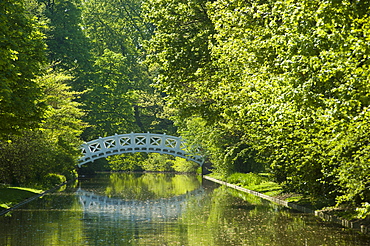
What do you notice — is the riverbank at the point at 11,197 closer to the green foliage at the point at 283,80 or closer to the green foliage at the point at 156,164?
the green foliage at the point at 283,80

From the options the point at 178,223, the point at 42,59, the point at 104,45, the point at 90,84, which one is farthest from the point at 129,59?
the point at 178,223

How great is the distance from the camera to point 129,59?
75375mm

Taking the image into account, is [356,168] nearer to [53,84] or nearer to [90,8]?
[53,84]

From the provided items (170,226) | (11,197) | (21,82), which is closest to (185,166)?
(11,197)

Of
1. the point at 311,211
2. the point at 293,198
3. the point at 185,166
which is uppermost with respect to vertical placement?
the point at 185,166

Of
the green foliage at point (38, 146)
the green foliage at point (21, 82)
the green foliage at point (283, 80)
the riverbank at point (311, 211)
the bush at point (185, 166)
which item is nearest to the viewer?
the green foliage at point (283, 80)

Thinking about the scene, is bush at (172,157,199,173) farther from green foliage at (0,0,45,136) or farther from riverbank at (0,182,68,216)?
green foliage at (0,0,45,136)

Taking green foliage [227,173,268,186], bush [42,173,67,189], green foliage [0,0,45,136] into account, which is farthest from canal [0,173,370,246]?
bush [42,173,67,189]

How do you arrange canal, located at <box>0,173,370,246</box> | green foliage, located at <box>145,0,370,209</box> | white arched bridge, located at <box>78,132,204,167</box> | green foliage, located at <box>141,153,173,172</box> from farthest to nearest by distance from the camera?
1. green foliage, located at <box>141,153,173,172</box>
2. white arched bridge, located at <box>78,132,204,167</box>
3. canal, located at <box>0,173,370,246</box>
4. green foliage, located at <box>145,0,370,209</box>

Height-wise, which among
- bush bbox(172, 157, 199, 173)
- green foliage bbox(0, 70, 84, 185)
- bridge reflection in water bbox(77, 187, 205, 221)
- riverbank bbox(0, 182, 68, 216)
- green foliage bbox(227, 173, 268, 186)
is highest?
bush bbox(172, 157, 199, 173)

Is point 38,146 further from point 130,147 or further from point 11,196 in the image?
point 130,147

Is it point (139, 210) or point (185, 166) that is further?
point (185, 166)

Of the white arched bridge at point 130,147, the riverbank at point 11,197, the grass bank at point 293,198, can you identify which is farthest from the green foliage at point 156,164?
the riverbank at point 11,197

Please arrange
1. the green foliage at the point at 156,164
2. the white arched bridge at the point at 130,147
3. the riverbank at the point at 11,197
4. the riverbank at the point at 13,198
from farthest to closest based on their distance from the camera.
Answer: the green foliage at the point at 156,164 < the white arched bridge at the point at 130,147 < the riverbank at the point at 11,197 < the riverbank at the point at 13,198
